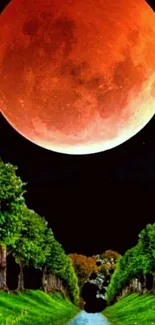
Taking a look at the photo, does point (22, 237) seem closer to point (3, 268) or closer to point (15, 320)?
point (3, 268)

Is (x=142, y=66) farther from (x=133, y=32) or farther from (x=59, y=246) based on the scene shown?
(x=59, y=246)

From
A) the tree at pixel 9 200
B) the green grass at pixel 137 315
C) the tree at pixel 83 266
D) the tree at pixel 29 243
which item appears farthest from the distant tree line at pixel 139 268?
the tree at pixel 9 200

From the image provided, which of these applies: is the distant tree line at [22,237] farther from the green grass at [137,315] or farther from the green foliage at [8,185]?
the green grass at [137,315]

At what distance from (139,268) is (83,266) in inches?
2181

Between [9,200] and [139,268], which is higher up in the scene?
[9,200]

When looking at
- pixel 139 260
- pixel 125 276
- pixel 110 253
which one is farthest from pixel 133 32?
pixel 110 253

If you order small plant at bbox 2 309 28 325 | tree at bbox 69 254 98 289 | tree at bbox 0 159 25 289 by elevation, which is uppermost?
tree at bbox 0 159 25 289

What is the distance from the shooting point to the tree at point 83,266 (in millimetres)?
125956

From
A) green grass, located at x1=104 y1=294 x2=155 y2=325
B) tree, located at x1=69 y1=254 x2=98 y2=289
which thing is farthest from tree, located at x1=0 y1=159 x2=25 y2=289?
tree, located at x1=69 y1=254 x2=98 y2=289

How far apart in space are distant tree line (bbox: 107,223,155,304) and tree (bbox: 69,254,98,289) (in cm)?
1504

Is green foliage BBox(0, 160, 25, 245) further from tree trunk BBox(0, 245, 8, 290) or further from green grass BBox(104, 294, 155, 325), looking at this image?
tree trunk BBox(0, 245, 8, 290)

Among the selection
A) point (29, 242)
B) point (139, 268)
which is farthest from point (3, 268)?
point (139, 268)

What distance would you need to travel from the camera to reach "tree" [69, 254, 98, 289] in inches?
4959

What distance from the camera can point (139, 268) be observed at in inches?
2928
